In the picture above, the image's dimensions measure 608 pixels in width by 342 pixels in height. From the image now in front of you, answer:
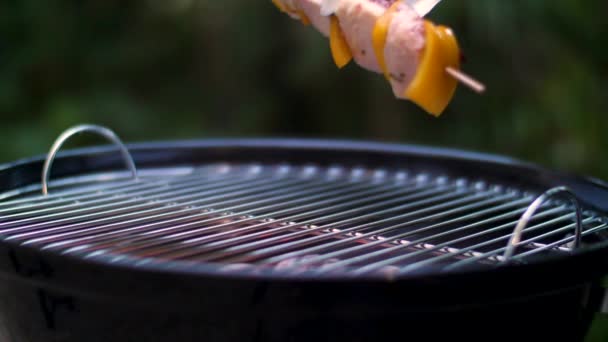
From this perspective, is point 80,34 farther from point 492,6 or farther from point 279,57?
point 492,6

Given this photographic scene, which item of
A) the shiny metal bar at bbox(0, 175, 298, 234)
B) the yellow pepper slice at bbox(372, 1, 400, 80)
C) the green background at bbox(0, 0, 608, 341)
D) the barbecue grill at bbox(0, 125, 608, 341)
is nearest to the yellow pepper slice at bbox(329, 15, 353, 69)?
the yellow pepper slice at bbox(372, 1, 400, 80)

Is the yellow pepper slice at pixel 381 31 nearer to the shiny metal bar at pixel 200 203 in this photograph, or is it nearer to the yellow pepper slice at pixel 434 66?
the yellow pepper slice at pixel 434 66

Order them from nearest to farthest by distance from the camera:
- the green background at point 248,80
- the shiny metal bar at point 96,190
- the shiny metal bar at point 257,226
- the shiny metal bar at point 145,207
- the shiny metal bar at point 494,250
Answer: the shiny metal bar at point 494,250 → the shiny metal bar at point 257,226 → the shiny metal bar at point 145,207 → the shiny metal bar at point 96,190 → the green background at point 248,80

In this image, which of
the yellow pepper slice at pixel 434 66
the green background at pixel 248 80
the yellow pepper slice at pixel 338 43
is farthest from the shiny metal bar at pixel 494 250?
the green background at pixel 248 80

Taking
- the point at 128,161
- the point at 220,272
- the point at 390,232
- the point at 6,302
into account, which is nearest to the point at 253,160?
the point at 128,161

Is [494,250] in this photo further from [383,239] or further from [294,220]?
[294,220]

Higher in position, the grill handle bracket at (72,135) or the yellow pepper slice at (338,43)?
the yellow pepper slice at (338,43)

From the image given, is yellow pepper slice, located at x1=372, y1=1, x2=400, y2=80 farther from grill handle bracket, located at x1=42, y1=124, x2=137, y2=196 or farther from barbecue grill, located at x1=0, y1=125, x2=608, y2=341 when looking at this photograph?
grill handle bracket, located at x1=42, y1=124, x2=137, y2=196
